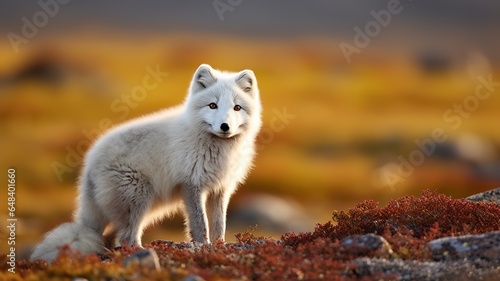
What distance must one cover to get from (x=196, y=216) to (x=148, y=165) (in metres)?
0.92

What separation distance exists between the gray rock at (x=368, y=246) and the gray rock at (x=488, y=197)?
413 centimetres

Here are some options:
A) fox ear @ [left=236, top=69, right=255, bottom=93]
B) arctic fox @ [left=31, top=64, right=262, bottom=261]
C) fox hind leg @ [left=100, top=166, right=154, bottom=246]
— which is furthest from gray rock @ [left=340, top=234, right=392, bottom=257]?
fox hind leg @ [left=100, top=166, right=154, bottom=246]

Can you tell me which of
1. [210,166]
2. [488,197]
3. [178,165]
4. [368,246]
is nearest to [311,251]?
[368,246]

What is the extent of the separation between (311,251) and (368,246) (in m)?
0.58

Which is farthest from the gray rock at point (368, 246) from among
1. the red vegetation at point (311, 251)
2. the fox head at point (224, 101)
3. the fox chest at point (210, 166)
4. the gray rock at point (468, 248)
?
the fox chest at point (210, 166)

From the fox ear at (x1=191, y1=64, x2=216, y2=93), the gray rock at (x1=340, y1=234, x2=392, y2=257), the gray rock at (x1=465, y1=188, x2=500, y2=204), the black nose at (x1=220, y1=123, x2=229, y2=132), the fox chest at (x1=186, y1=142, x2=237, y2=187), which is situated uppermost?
the fox ear at (x1=191, y1=64, x2=216, y2=93)

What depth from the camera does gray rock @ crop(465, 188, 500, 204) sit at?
32.4 feet

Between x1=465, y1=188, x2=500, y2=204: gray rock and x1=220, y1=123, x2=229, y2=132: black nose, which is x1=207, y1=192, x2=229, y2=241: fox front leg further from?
x1=465, y1=188, x2=500, y2=204: gray rock

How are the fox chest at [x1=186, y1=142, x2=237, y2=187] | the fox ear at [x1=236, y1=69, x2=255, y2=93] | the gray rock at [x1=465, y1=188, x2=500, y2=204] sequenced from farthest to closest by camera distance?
1. the gray rock at [x1=465, y1=188, x2=500, y2=204]
2. the fox ear at [x1=236, y1=69, x2=255, y2=93]
3. the fox chest at [x1=186, y1=142, x2=237, y2=187]

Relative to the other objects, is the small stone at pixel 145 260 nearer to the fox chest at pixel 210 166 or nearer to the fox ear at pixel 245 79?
the fox chest at pixel 210 166

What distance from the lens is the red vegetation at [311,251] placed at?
5.61 metres

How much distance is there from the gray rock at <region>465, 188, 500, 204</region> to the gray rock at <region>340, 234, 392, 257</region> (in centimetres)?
413

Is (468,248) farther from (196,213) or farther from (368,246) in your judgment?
(196,213)

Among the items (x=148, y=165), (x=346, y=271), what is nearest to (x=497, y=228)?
(x=346, y=271)
